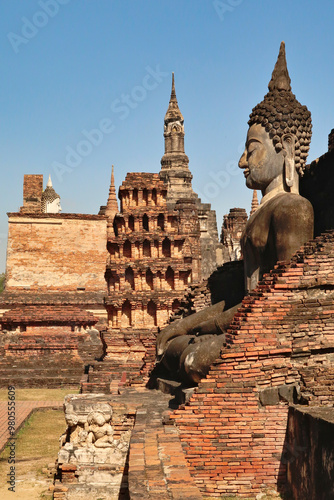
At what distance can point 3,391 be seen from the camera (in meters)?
20.6

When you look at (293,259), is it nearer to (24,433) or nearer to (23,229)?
(24,433)

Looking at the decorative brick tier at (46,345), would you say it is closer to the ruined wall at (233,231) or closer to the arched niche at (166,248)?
the arched niche at (166,248)

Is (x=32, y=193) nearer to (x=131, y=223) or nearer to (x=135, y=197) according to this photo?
(x=135, y=197)

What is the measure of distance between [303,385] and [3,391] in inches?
615

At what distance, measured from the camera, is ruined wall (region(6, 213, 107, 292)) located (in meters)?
30.0

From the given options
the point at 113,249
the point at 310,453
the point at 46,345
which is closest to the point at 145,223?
the point at 113,249

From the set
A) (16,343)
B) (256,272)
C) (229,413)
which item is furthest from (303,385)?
(16,343)

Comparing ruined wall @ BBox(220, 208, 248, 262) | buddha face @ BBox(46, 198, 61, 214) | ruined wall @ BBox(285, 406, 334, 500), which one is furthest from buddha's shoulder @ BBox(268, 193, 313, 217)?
buddha face @ BBox(46, 198, 61, 214)

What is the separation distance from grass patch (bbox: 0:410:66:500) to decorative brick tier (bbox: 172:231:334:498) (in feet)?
9.34

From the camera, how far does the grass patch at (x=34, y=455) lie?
8.60m

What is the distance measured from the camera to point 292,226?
7867mm

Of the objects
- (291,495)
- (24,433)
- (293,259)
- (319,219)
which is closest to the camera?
(291,495)

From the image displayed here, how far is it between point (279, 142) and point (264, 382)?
3416mm

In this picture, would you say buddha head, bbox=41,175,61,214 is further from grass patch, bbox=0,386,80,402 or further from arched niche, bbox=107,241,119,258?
grass patch, bbox=0,386,80,402
